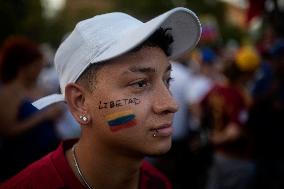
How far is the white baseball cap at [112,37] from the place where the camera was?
1.88m

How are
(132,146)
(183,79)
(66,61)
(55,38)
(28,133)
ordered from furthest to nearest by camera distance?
(55,38), (183,79), (28,133), (66,61), (132,146)

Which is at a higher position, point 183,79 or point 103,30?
point 103,30

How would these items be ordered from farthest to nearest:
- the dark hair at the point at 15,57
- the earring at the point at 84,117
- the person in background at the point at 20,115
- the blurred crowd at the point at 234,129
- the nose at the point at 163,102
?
the blurred crowd at the point at 234,129 → the dark hair at the point at 15,57 → the person in background at the point at 20,115 → the earring at the point at 84,117 → the nose at the point at 163,102

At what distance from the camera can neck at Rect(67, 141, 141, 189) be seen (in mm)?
2070

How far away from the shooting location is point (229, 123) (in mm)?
4824

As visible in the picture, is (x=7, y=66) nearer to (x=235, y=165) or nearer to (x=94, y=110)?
(x=235, y=165)

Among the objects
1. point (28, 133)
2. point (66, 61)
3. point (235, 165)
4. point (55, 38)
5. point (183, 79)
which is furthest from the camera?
point (55, 38)

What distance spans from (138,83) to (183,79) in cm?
361

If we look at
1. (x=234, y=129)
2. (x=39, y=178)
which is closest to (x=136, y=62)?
(x=39, y=178)

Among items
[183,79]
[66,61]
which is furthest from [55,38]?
[66,61]

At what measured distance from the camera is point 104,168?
209cm

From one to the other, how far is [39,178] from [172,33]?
0.76 m

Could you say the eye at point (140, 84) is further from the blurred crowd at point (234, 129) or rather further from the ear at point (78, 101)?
the blurred crowd at point (234, 129)

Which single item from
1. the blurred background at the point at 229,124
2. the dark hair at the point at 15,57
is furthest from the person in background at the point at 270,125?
the dark hair at the point at 15,57
